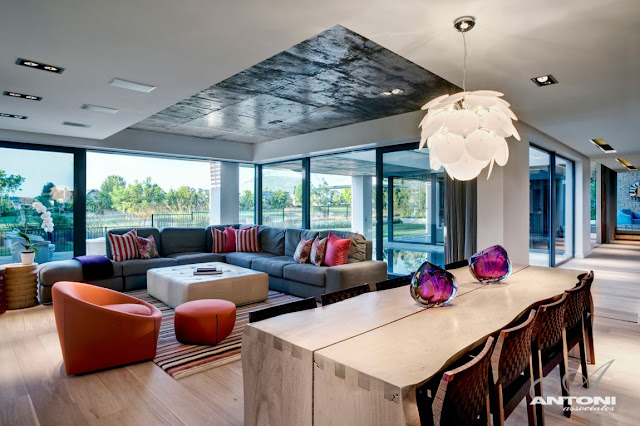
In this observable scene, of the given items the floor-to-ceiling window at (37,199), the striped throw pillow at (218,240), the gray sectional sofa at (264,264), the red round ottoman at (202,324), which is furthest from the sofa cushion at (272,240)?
the red round ottoman at (202,324)

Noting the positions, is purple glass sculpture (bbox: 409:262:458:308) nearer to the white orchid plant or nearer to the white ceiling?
the white ceiling

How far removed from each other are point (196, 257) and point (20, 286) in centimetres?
227

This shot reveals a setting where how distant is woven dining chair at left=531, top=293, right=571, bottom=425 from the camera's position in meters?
1.98

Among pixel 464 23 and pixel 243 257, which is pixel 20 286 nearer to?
pixel 243 257

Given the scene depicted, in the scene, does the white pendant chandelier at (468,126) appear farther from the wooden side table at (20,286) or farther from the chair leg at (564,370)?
the wooden side table at (20,286)

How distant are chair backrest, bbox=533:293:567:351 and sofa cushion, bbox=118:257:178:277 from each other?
5.21 meters

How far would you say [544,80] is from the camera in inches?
131

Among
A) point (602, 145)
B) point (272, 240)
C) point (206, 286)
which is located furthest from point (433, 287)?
point (602, 145)

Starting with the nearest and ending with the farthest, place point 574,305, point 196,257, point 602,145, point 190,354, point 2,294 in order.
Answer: point 574,305
point 190,354
point 2,294
point 196,257
point 602,145

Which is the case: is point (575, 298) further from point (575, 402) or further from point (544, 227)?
point (544, 227)

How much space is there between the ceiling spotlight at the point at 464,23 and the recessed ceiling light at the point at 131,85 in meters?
2.55

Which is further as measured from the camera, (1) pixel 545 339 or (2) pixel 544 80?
(2) pixel 544 80

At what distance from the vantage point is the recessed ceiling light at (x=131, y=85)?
3.20m

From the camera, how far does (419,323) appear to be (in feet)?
6.20
